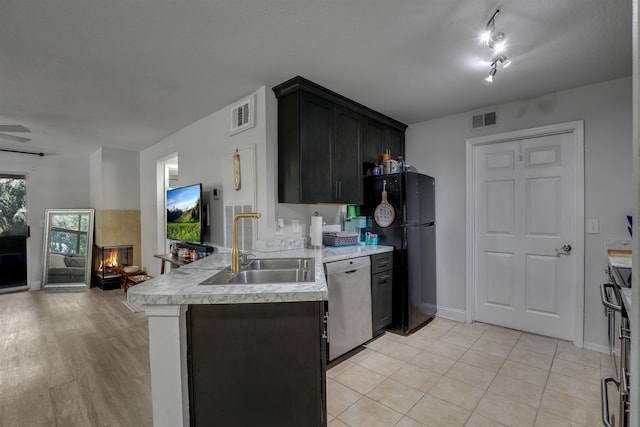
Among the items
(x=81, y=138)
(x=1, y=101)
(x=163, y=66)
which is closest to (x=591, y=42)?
(x=163, y=66)

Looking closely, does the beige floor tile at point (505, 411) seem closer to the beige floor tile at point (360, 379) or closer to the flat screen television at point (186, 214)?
the beige floor tile at point (360, 379)

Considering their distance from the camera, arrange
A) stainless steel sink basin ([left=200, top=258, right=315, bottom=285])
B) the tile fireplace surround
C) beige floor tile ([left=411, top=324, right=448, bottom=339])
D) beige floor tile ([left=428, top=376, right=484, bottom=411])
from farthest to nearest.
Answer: the tile fireplace surround, beige floor tile ([left=411, top=324, right=448, bottom=339]), beige floor tile ([left=428, top=376, right=484, bottom=411]), stainless steel sink basin ([left=200, top=258, right=315, bottom=285])

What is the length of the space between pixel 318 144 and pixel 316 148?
5 cm

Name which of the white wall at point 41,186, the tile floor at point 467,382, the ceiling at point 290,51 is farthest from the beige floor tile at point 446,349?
the white wall at point 41,186

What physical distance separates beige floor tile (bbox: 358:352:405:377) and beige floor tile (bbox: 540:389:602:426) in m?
0.99

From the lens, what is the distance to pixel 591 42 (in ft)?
6.99

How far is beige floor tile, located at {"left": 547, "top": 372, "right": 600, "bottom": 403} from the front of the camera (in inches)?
83.0

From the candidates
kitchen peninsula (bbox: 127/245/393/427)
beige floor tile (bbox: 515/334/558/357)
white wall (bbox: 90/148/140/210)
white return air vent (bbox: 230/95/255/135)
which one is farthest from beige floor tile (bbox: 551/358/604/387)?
white wall (bbox: 90/148/140/210)

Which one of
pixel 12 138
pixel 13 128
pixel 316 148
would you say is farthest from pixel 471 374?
pixel 12 138

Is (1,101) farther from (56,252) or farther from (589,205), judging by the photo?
(589,205)

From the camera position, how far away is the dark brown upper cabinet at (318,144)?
8.90 ft

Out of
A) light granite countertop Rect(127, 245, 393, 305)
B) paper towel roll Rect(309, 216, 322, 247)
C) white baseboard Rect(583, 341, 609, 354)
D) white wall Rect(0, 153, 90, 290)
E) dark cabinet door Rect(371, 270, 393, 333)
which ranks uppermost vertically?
white wall Rect(0, 153, 90, 290)

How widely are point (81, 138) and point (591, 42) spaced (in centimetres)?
595

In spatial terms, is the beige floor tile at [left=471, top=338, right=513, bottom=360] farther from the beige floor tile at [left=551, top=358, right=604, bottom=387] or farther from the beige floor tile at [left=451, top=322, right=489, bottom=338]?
the beige floor tile at [left=551, top=358, right=604, bottom=387]
